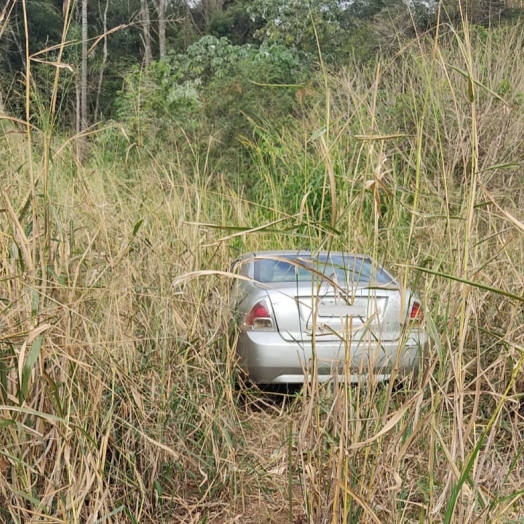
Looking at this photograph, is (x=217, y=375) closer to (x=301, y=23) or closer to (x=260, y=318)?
(x=260, y=318)

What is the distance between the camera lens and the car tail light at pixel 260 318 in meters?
5.16

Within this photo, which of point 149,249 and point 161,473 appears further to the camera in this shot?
point 149,249

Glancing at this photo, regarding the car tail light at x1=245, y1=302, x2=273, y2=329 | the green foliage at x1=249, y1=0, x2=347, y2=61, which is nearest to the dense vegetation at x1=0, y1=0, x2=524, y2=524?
the car tail light at x1=245, y1=302, x2=273, y2=329

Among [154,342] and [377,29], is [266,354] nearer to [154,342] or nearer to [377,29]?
[154,342]

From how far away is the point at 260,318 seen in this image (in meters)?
5.17

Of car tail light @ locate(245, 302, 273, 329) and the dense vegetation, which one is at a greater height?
the dense vegetation

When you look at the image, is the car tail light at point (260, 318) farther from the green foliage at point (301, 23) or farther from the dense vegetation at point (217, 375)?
the green foliage at point (301, 23)

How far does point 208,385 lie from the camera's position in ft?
10.5

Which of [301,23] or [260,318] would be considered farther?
[301,23]

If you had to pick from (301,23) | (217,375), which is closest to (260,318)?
(217,375)

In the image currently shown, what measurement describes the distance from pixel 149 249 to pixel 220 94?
1095cm

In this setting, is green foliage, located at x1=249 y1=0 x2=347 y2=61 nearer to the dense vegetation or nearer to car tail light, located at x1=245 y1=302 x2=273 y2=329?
car tail light, located at x1=245 y1=302 x2=273 y2=329

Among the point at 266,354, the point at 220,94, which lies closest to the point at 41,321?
the point at 266,354

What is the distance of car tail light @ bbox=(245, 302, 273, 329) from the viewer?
16.9 feet
